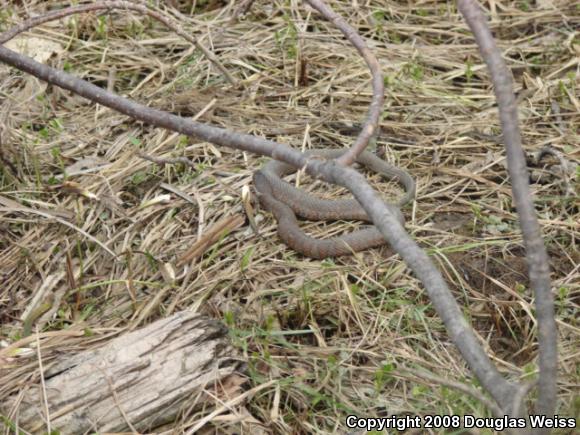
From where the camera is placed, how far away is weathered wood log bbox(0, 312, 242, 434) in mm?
2920

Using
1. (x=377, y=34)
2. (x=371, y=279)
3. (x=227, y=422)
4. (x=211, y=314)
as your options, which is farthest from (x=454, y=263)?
(x=377, y=34)

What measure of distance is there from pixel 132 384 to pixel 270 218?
1.43m

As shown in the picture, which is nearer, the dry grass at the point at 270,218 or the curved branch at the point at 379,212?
the curved branch at the point at 379,212

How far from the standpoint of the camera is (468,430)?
2.69 metres

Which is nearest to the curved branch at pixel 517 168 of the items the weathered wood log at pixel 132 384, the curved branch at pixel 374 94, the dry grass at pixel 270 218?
the curved branch at pixel 374 94

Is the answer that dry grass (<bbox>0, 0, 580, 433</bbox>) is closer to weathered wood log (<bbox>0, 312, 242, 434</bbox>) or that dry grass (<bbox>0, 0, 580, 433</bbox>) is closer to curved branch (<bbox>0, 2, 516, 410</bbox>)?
weathered wood log (<bbox>0, 312, 242, 434</bbox>)

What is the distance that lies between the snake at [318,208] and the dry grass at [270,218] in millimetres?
62

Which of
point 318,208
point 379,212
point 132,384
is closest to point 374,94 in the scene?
point 379,212

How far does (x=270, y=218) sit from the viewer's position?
420 centimetres

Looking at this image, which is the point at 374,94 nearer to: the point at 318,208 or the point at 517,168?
the point at 517,168

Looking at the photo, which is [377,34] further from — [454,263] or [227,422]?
[227,422]

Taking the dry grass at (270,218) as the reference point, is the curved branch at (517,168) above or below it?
above

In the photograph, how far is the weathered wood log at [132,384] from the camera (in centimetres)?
292

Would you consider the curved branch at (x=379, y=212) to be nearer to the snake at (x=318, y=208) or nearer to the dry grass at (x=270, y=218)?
the dry grass at (x=270, y=218)
